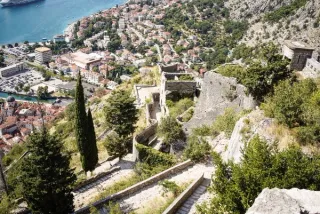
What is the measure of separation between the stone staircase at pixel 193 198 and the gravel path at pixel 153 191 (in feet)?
2.10

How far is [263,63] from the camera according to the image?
45.5 ft

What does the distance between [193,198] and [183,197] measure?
45cm

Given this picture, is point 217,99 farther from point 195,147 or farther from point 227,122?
point 195,147

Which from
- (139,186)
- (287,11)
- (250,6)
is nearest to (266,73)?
(139,186)

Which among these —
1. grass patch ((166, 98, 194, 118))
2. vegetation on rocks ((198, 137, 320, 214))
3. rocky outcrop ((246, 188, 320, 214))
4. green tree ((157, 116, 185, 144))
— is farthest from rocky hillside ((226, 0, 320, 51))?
rocky outcrop ((246, 188, 320, 214))

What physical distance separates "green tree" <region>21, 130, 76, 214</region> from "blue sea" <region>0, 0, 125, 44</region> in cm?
10041

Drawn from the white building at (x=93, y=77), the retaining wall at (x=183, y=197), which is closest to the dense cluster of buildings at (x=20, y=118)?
the white building at (x=93, y=77)

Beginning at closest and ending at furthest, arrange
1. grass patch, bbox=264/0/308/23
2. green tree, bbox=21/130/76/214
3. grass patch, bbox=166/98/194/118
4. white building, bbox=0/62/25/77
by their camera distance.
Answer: green tree, bbox=21/130/76/214 < grass patch, bbox=166/98/194/118 < grass patch, bbox=264/0/308/23 < white building, bbox=0/62/25/77

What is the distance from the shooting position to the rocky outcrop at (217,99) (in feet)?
52.1

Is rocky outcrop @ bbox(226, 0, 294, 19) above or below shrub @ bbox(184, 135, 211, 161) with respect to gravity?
below

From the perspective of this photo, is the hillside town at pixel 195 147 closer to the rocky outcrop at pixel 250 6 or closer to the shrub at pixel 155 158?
the shrub at pixel 155 158

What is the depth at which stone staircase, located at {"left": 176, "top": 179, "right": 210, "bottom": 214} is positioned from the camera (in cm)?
1046

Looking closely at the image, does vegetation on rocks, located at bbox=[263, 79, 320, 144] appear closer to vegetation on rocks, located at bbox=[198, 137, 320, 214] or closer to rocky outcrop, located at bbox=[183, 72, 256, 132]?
vegetation on rocks, located at bbox=[198, 137, 320, 214]

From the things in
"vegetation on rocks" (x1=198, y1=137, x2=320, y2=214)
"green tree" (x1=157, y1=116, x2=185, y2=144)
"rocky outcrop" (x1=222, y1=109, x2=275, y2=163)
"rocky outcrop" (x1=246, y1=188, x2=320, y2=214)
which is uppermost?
"rocky outcrop" (x1=246, y1=188, x2=320, y2=214)
